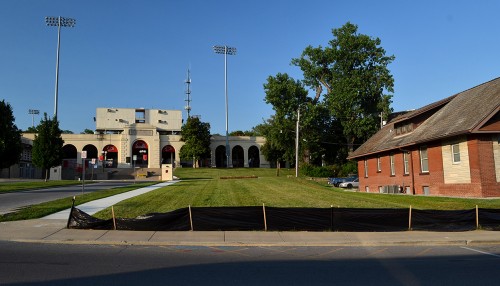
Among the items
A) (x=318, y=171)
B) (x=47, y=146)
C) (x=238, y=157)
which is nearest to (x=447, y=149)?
(x=318, y=171)

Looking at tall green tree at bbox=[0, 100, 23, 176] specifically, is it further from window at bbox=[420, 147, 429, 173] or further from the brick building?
window at bbox=[420, 147, 429, 173]

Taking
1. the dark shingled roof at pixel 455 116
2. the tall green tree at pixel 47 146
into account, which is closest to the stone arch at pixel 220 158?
the tall green tree at pixel 47 146

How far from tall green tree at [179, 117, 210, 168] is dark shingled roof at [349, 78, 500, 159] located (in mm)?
50071

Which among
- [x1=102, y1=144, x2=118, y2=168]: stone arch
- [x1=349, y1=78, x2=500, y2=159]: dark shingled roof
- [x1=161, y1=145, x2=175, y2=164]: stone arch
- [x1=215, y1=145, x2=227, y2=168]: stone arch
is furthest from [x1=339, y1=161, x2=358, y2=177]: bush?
[x1=102, y1=144, x2=118, y2=168]: stone arch

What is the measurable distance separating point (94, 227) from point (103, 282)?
7013 mm

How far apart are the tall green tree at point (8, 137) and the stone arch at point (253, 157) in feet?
208

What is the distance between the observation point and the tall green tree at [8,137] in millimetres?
31609

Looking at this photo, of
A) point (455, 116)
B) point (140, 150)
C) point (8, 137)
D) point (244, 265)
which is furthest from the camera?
point (140, 150)

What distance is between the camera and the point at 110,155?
86625mm

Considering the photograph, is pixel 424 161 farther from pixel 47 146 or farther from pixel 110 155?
pixel 110 155

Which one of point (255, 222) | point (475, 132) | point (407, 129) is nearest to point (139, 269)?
point (255, 222)

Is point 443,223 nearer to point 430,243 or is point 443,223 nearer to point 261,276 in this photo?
point 430,243

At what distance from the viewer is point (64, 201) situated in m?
21.0

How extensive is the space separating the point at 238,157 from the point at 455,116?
72.0m
